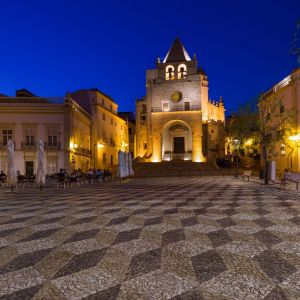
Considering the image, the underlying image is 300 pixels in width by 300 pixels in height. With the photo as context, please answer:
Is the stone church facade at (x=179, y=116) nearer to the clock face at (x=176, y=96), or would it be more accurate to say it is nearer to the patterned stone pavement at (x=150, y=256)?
the clock face at (x=176, y=96)

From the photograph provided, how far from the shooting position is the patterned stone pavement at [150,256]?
3340 mm

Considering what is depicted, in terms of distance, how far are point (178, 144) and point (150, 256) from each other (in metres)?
47.6

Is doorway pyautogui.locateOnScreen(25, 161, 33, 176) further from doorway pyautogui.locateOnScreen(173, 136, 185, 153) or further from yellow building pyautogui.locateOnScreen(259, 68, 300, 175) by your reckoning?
doorway pyautogui.locateOnScreen(173, 136, 185, 153)

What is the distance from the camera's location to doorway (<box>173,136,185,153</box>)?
51500 mm

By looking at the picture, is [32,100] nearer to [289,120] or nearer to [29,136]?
[29,136]

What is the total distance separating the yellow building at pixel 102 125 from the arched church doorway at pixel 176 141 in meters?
8.54

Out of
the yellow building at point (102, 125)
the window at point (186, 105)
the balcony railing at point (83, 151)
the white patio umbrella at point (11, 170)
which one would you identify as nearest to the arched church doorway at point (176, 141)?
the window at point (186, 105)

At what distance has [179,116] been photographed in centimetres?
4953

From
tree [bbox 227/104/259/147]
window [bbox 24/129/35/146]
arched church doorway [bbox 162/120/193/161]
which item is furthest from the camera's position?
arched church doorway [bbox 162/120/193/161]

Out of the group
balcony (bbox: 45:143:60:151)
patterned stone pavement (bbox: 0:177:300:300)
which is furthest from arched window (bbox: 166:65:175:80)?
patterned stone pavement (bbox: 0:177:300:300)

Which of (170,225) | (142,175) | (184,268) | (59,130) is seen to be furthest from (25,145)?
(184,268)

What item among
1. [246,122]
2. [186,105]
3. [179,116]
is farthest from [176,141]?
[246,122]

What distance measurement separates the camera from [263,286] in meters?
3.43

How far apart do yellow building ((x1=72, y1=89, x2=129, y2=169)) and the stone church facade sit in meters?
5.56
